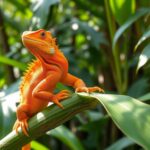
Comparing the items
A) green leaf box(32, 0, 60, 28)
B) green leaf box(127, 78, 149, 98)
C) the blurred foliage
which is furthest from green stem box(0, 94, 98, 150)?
green leaf box(127, 78, 149, 98)

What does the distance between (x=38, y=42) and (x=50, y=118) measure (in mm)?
176

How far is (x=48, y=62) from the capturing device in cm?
83

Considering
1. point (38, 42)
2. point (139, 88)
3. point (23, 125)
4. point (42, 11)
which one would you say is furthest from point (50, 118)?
point (139, 88)

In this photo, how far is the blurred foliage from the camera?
1.31 metres

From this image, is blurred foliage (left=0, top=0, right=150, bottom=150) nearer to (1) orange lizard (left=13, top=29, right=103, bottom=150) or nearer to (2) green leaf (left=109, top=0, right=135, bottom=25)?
(2) green leaf (left=109, top=0, right=135, bottom=25)

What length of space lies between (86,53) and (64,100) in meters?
1.51

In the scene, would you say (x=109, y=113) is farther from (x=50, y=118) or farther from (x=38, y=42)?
(x=38, y=42)

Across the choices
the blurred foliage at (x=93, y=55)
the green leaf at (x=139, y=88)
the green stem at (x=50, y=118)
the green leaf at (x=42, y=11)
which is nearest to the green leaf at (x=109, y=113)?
the green stem at (x=50, y=118)

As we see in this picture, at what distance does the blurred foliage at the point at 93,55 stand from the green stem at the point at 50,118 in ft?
0.91

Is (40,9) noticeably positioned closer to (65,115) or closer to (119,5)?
(119,5)

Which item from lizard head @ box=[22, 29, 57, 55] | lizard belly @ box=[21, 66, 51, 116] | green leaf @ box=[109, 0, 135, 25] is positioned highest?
lizard head @ box=[22, 29, 57, 55]

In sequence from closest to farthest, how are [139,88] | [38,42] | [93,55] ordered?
[38,42]
[139,88]
[93,55]

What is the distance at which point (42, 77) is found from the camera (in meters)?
0.84

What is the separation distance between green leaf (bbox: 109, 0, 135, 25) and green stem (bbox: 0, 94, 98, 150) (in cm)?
67
